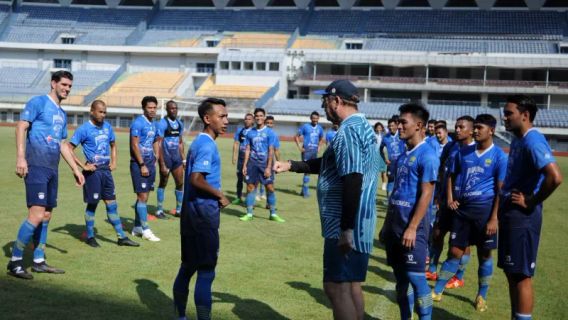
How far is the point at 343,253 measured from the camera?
13.9 ft

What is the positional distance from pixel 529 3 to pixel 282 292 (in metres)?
51.2

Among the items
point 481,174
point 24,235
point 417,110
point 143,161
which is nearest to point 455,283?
point 481,174

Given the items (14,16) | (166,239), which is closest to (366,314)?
(166,239)

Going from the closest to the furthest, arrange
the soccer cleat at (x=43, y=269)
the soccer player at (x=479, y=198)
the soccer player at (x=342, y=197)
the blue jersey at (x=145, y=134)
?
1. the soccer player at (x=342, y=197)
2. the soccer player at (x=479, y=198)
3. the soccer cleat at (x=43, y=269)
4. the blue jersey at (x=145, y=134)

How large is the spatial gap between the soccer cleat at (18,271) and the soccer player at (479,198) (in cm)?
478

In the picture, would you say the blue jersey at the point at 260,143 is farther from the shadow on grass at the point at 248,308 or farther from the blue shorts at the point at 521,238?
the blue shorts at the point at 521,238

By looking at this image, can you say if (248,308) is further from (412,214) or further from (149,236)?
(149,236)

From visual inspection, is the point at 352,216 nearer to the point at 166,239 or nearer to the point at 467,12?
the point at 166,239

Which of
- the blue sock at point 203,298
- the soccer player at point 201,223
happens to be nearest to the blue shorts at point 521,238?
the soccer player at point 201,223

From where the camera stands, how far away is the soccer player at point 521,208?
4918mm

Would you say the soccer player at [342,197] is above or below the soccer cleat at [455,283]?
above

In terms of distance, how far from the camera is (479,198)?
6.38 m

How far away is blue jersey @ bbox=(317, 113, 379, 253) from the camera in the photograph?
422cm

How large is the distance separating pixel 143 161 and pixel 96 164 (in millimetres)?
1050
